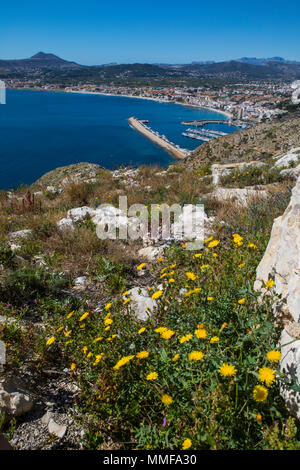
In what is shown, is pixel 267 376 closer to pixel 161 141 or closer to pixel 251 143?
pixel 251 143

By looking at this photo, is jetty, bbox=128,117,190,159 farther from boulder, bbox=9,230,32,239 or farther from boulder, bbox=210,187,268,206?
boulder, bbox=9,230,32,239

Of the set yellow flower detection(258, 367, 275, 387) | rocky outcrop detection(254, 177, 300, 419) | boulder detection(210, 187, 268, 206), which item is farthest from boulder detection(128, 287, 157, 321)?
boulder detection(210, 187, 268, 206)

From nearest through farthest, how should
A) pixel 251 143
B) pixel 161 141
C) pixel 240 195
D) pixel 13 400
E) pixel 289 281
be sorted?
pixel 13 400 < pixel 289 281 < pixel 240 195 < pixel 251 143 < pixel 161 141

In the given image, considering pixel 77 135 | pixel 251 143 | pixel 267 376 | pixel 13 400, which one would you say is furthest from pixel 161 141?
pixel 267 376

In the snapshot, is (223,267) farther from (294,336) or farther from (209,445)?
(209,445)

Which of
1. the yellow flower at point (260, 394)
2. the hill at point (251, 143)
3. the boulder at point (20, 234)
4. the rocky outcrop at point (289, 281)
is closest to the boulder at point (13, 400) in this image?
the yellow flower at point (260, 394)
